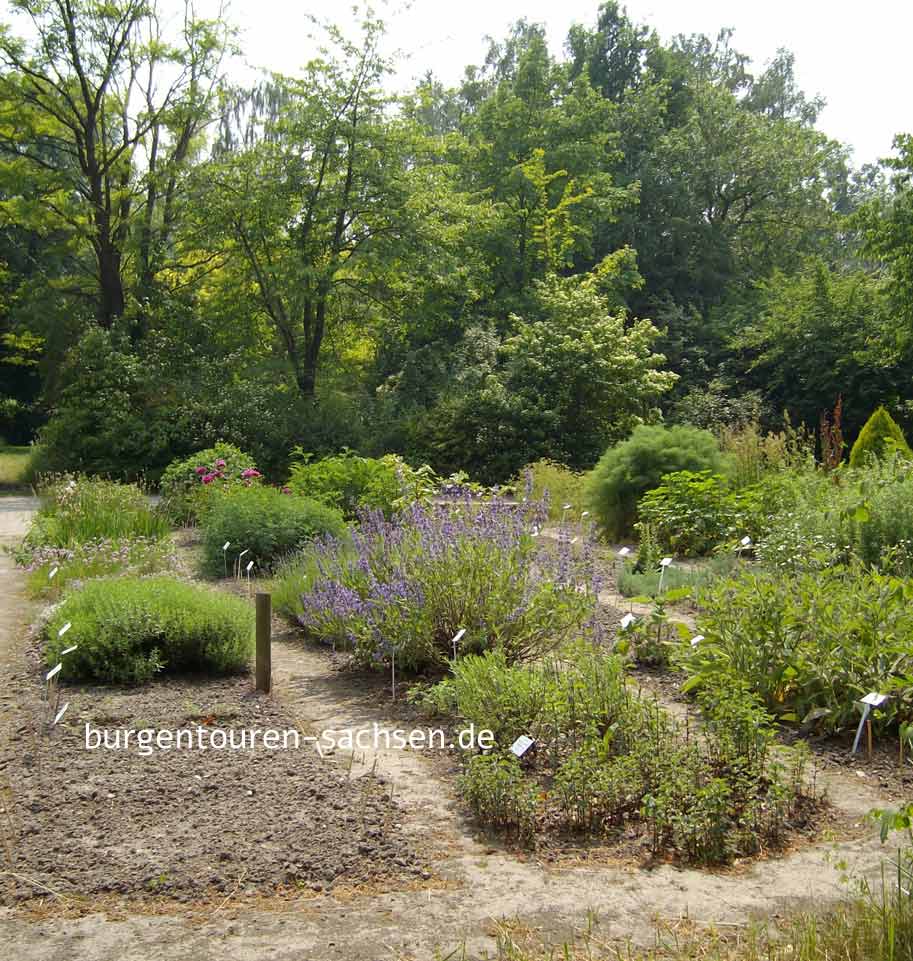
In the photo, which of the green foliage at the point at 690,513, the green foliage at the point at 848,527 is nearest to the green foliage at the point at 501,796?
the green foliage at the point at 848,527

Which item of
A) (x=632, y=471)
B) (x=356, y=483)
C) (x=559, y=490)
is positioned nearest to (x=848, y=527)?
(x=632, y=471)

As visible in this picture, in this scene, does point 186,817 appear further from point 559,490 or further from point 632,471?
point 559,490

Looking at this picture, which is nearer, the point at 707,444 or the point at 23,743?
the point at 23,743

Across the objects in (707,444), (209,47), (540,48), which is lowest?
(707,444)

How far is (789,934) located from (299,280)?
17.5 metres

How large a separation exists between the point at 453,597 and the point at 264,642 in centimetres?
101

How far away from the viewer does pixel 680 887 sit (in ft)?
10.1

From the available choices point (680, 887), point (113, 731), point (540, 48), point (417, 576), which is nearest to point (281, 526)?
point (417, 576)

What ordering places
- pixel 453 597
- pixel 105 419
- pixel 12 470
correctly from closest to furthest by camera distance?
pixel 453 597 < pixel 105 419 < pixel 12 470

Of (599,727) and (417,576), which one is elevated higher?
(417,576)

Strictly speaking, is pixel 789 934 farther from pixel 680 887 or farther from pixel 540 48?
pixel 540 48

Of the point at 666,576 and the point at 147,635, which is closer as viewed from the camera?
the point at 147,635

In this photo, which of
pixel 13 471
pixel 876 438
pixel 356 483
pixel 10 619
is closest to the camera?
pixel 10 619

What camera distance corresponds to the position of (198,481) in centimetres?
1200
